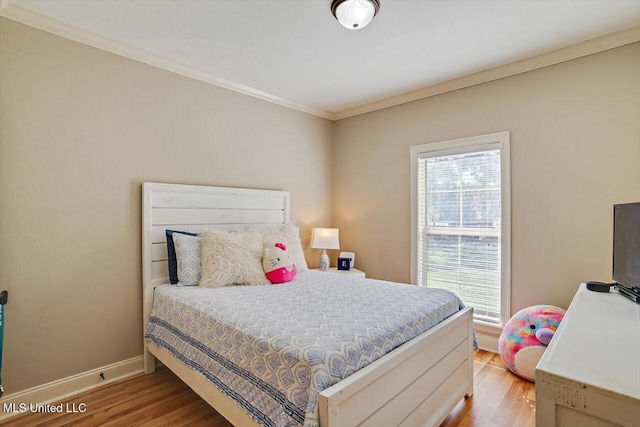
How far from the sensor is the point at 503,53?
2625 mm

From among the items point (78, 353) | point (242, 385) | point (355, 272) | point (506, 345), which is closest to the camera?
point (242, 385)

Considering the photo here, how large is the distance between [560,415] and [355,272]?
2848 millimetres

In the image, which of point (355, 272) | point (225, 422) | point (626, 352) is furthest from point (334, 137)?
point (626, 352)

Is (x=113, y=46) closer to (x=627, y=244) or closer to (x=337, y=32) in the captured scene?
(x=337, y=32)

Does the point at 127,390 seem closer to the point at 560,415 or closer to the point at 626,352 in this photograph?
the point at 560,415

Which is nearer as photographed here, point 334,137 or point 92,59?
point 92,59

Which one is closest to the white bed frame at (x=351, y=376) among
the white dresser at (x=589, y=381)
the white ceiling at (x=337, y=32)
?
the white dresser at (x=589, y=381)

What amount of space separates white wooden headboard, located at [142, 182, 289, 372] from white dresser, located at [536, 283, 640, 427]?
8.43 ft

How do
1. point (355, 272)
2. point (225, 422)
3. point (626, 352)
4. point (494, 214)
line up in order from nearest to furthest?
point (626, 352)
point (225, 422)
point (494, 214)
point (355, 272)

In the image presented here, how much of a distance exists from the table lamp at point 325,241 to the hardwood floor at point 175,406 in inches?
69.9

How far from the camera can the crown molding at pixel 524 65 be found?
2.35m

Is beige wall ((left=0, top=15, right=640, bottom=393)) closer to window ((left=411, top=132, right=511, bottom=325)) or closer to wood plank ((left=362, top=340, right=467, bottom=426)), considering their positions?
window ((left=411, top=132, right=511, bottom=325))

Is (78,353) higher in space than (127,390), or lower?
higher

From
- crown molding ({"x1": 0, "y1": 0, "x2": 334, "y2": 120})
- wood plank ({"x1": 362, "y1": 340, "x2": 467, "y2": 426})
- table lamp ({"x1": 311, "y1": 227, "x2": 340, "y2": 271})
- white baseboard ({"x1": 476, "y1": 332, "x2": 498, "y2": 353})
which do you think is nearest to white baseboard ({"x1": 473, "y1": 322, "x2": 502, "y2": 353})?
white baseboard ({"x1": 476, "y1": 332, "x2": 498, "y2": 353})
